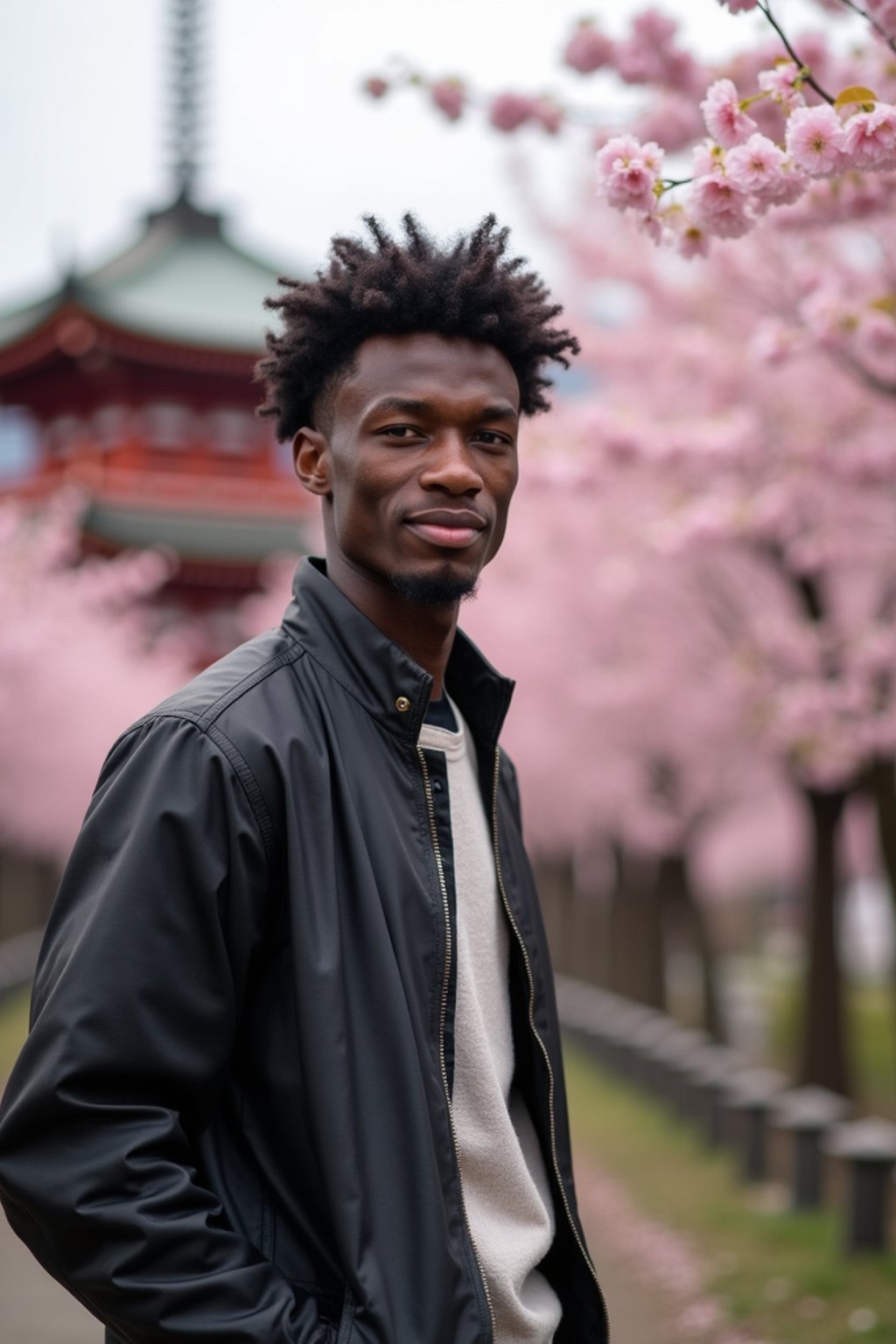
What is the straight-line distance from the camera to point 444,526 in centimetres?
212

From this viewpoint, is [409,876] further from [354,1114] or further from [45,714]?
[45,714]

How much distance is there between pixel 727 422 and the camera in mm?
9461

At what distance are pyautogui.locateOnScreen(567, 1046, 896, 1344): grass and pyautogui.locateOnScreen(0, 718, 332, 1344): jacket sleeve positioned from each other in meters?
4.95

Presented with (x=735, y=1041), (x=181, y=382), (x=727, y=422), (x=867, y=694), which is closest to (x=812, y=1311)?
(x=867, y=694)

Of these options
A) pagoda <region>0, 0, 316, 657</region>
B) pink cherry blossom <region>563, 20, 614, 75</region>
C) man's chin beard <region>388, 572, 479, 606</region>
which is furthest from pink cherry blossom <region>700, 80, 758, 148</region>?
pagoda <region>0, 0, 316, 657</region>

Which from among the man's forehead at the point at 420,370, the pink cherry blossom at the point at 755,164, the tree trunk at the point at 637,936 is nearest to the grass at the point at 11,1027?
the tree trunk at the point at 637,936

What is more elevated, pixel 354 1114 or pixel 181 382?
pixel 181 382

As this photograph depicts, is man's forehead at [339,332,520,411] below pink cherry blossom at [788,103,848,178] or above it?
below

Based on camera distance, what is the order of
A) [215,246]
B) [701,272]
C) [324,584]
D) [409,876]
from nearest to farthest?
[409,876] < [324,584] < [701,272] < [215,246]

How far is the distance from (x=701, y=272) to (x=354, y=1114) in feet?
34.0

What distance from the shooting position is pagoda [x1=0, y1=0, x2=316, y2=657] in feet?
90.2

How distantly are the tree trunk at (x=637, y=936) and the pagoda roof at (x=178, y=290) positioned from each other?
41.1ft

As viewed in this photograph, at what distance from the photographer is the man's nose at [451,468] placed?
2.10m

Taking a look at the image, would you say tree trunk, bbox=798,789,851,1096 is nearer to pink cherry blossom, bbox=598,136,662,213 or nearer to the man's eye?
pink cherry blossom, bbox=598,136,662,213
